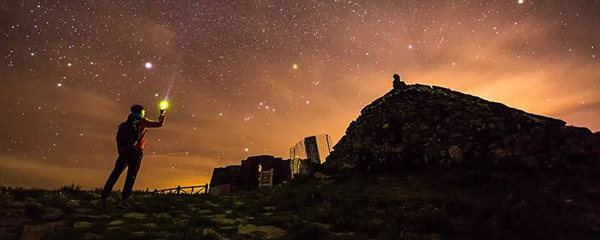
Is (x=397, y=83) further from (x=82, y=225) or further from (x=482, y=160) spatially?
(x=82, y=225)

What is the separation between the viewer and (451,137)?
13.4 meters

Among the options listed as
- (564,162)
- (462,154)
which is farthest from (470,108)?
(564,162)

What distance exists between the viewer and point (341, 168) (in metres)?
14.9

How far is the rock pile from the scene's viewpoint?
11258 mm

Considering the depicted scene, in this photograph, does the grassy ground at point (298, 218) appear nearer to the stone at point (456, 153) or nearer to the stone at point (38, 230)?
the stone at point (38, 230)

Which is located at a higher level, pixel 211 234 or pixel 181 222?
pixel 181 222

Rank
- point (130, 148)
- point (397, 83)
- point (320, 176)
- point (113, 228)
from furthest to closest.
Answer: point (397, 83) < point (320, 176) < point (130, 148) < point (113, 228)

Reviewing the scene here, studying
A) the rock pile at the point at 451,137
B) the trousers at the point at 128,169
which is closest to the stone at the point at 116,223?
the trousers at the point at 128,169

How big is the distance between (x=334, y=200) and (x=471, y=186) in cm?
466

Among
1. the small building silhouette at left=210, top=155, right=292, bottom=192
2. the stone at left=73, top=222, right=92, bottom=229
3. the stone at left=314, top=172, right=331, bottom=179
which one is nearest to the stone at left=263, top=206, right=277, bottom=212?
the stone at left=73, top=222, right=92, bottom=229

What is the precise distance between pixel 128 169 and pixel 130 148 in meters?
0.59

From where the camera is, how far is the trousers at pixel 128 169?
26.6 feet

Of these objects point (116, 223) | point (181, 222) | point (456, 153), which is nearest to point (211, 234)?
point (181, 222)

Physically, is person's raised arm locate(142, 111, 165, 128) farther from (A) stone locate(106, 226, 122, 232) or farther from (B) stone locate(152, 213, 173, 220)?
(A) stone locate(106, 226, 122, 232)
